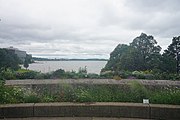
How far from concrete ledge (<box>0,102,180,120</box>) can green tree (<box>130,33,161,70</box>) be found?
22956 millimetres

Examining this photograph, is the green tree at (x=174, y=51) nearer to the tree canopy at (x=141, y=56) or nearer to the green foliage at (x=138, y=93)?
the tree canopy at (x=141, y=56)

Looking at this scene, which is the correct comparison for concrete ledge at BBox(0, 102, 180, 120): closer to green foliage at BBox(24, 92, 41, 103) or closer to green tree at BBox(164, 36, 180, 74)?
green foliage at BBox(24, 92, 41, 103)

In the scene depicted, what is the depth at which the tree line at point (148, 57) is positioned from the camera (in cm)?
2736

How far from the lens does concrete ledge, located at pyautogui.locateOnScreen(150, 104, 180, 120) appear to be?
19.5 feet

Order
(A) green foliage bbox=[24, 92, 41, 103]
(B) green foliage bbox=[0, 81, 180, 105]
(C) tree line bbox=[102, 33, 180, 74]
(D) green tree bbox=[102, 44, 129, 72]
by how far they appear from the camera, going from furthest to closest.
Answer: (D) green tree bbox=[102, 44, 129, 72] < (C) tree line bbox=[102, 33, 180, 74] < (A) green foliage bbox=[24, 92, 41, 103] < (B) green foliage bbox=[0, 81, 180, 105]

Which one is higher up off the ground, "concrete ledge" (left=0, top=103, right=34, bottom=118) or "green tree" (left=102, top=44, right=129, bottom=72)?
"green tree" (left=102, top=44, right=129, bottom=72)

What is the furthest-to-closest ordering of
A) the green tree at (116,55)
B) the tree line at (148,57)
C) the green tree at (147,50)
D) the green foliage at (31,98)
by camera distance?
the green tree at (116,55) < the green tree at (147,50) < the tree line at (148,57) < the green foliage at (31,98)

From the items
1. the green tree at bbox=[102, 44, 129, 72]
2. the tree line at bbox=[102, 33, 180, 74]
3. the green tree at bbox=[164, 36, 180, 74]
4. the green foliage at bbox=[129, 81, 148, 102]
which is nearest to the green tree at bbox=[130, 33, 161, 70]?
the tree line at bbox=[102, 33, 180, 74]

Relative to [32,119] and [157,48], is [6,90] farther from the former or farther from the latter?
[157,48]

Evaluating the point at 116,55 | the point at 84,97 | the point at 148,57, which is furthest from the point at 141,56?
the point at 84,97

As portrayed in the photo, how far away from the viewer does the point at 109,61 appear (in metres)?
34.8

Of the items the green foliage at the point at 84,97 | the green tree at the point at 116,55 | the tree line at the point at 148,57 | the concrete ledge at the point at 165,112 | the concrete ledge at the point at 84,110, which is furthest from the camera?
the green tree at the point at 116,55

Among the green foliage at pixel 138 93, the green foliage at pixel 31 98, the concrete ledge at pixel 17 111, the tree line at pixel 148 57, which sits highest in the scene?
the tree line at pixel 148 57

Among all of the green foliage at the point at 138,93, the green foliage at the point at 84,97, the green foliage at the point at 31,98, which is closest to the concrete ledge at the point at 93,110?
the green foliage at the point at 84,97
